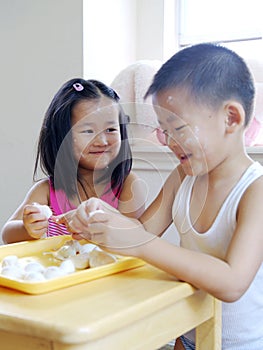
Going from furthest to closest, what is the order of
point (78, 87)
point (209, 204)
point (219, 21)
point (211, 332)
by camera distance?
1. point (219, 21)
2. point (78, 87)
3. point (209, 204)
4. point (211, 332)

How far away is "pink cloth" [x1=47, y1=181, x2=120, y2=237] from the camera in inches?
39.7

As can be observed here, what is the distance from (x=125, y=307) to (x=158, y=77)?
0.39m

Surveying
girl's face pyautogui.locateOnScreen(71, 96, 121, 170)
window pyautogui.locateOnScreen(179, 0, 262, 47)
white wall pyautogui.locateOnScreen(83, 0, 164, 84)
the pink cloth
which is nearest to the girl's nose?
girl's face pyautogui.locateOnScreen(71, 96, 121, 170)

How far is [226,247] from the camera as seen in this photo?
779 millimetres

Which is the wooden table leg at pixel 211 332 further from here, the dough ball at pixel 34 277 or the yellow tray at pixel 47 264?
the dough ball at pixel 34 277

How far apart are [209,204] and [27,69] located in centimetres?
98

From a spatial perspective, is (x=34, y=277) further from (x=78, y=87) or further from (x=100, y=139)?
(x=78, y=87)

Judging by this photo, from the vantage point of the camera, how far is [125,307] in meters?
0.53

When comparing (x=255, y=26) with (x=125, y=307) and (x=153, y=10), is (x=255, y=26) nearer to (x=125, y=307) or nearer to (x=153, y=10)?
(x=153, y=10)

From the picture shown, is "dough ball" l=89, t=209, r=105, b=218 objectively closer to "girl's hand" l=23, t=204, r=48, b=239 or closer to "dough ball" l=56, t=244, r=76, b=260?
"dough ball" l=56, t=244, r=76, b=260

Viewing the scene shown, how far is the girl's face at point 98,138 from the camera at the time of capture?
869mm

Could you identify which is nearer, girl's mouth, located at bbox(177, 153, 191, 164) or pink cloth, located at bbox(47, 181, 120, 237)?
girl's mouth, located at bbox(177, 153, 191, 164)

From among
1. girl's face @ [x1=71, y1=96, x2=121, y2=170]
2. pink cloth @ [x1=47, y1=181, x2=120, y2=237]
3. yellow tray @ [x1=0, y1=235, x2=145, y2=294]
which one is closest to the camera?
yellow tray @ [x1=0, y1=235, x2=145, y2=294]

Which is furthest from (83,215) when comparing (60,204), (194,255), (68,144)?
(60,204)
